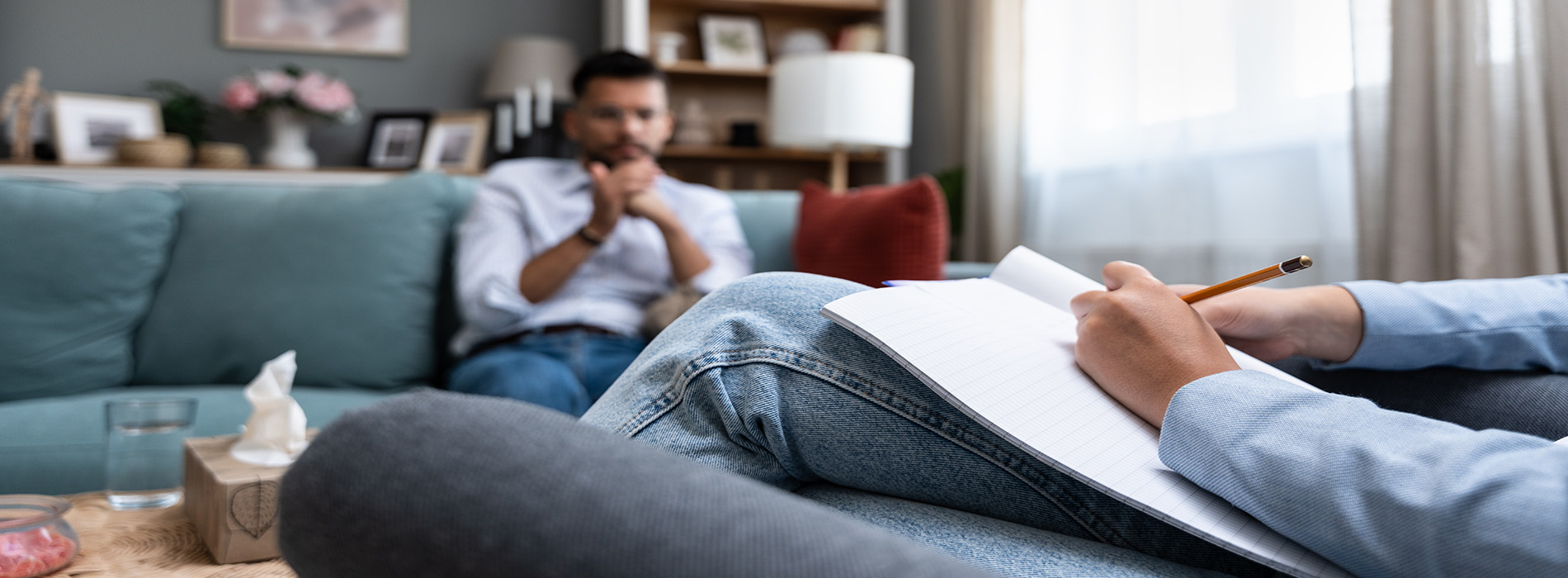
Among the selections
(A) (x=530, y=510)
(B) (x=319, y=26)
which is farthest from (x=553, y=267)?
(B) (x=319, y=26)

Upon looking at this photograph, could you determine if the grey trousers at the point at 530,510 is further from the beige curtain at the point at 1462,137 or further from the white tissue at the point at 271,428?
the beige curtain at the point at 1462,137

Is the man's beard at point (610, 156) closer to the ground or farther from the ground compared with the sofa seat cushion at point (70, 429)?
farther from the ground

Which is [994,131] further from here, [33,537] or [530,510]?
[530,510]

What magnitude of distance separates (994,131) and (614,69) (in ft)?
4.39

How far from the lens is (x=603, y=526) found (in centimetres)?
25

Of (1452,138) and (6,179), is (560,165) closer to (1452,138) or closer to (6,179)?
(6,179)

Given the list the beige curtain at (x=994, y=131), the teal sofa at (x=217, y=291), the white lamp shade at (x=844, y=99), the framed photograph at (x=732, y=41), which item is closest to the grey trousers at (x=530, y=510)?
the teal sofa at (x=217, y=291)

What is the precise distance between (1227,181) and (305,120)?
2.92 m

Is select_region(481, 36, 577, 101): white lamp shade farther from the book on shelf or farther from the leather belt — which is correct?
the leather belt

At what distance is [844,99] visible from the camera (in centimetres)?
247

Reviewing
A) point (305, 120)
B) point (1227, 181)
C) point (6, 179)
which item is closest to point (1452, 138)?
point (1227, 181)

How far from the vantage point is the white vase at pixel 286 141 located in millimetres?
3150

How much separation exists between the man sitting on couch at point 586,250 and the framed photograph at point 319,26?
6.28ft

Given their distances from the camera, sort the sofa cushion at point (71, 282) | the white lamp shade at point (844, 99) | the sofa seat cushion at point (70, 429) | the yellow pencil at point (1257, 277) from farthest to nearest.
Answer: the white lamp shade at point (844, 99) < the sofa cushion at point (71, 282) < the sofa seat cushion at point (70, 429) < the yellow pencil at point (1257, 277)
